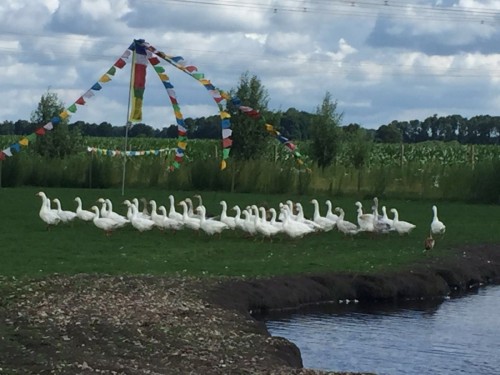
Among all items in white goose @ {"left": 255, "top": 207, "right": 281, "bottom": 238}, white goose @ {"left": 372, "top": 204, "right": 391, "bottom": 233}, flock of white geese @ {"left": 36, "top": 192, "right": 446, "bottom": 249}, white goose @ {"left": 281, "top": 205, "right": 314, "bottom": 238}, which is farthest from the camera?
white goose @ {"left": 372, "top": 204, "right": 391, "bottom": 233}

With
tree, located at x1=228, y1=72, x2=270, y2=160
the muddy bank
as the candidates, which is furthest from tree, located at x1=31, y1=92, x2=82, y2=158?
the muddy bank

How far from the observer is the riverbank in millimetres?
11602

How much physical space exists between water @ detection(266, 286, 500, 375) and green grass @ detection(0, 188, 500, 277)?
6.07ft

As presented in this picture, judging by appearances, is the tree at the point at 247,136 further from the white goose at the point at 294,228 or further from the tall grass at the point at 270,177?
the white goose at the point at 294,228

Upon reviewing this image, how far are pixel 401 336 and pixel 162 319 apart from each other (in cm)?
417

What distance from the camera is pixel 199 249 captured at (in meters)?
22.3

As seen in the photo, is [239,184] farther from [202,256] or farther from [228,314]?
[228,314]

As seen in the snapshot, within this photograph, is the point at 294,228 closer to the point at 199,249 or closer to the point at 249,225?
the point at 249,225

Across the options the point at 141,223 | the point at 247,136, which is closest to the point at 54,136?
the point at 247,136

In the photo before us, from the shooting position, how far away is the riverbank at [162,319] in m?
11.6

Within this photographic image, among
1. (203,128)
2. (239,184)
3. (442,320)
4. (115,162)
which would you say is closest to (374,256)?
(442,320)

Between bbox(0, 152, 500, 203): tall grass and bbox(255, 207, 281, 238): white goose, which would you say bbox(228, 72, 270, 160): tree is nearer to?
bbox(0, 152, 500, 203): tall grass

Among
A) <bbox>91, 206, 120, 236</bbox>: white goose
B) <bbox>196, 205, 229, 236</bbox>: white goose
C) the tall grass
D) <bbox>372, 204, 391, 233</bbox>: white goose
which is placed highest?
the tall grass

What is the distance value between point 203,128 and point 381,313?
77.7m
